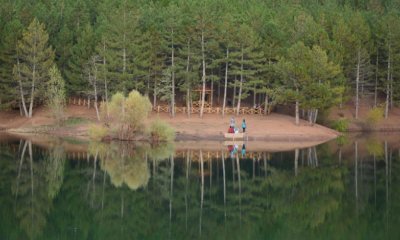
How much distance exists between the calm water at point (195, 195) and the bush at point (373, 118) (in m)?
23.2

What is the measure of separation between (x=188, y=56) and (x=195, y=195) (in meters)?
35.8

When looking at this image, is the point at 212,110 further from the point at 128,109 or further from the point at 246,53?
the point at 128,109

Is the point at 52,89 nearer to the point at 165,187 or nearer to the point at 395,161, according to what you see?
the point at 165,187

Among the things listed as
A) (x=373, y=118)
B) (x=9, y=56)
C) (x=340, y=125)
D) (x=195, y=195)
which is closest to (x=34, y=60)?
(x=9, y=56)

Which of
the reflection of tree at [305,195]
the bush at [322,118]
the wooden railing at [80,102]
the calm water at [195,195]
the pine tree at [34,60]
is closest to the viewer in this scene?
the calm water at [195,195]

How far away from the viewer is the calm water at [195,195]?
1905 cm

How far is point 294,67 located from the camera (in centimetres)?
5372

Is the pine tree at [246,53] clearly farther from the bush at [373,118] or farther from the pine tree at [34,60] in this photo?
the pine tree at [34,60]

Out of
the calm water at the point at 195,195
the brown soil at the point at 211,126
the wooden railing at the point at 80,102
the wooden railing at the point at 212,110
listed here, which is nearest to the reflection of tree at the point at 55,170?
the calm water at the point at 195,195

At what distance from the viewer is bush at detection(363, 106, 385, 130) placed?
6159 cm

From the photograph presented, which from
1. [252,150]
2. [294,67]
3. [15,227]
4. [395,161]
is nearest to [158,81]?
[294,67]

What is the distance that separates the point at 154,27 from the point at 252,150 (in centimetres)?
2547

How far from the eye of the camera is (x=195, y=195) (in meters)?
24.7

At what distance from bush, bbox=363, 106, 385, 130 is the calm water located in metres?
23.2
